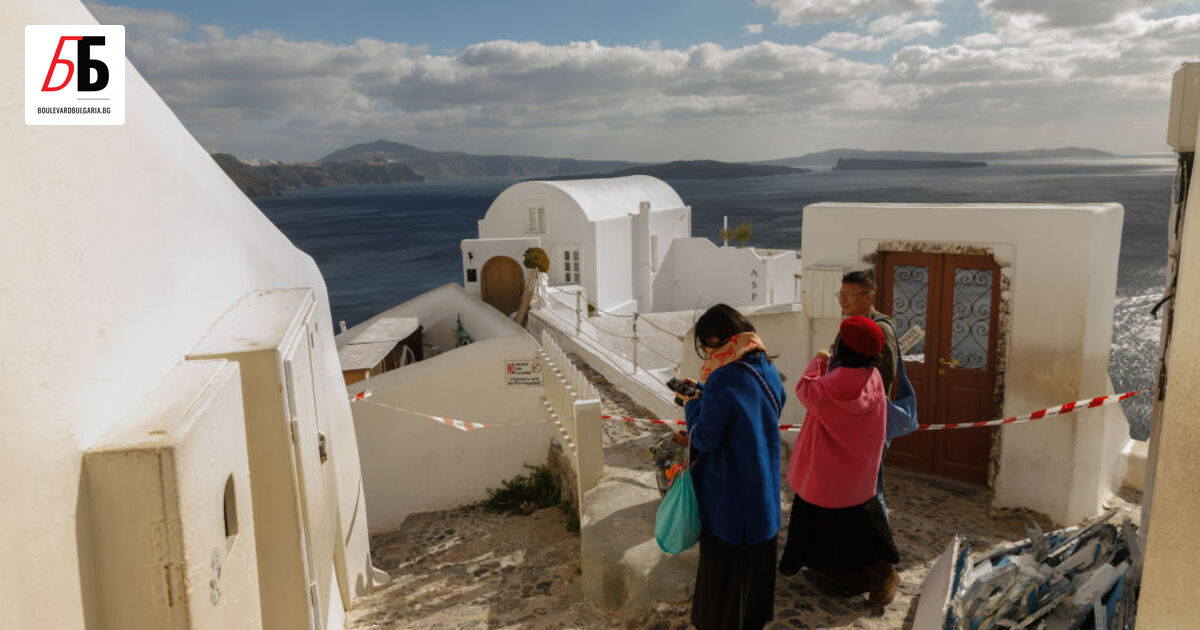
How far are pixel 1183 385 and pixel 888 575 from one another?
8.41 feet

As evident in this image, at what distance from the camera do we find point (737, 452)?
3666 mm

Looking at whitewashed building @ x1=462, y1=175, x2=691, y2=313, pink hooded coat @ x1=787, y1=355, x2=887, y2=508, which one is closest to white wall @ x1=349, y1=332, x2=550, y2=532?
pink hooded coat @ x1=787, y1=355, x2=887, y2=508

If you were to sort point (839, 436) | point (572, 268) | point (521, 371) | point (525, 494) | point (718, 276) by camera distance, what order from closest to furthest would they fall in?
point (839, 436) < point (525, 494) < point (521, 371) < point (572, 268) < point (718, 276)

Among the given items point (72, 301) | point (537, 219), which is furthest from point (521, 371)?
point (537, 219)

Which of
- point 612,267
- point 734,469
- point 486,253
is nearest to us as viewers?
point 734,469

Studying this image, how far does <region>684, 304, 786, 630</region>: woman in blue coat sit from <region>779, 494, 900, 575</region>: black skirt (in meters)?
0.54

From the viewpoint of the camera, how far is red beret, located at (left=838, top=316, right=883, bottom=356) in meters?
3.80

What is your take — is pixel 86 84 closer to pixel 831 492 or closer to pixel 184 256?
pixel 184 256

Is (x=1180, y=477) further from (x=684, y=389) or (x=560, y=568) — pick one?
(x=560, y=568)

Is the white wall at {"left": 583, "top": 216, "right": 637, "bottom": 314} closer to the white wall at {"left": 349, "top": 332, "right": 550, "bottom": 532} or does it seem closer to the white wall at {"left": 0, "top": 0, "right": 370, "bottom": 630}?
the white wall at {"left": 349, "top": 332, "right": 550, "bottom": 532}

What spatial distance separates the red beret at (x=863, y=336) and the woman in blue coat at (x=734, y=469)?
41 cm

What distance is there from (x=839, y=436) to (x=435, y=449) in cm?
727

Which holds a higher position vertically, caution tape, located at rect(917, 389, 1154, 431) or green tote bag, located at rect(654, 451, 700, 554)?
green tote bag, located at rect(654, 451, 700, 554)

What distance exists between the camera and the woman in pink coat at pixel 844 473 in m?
3.92
